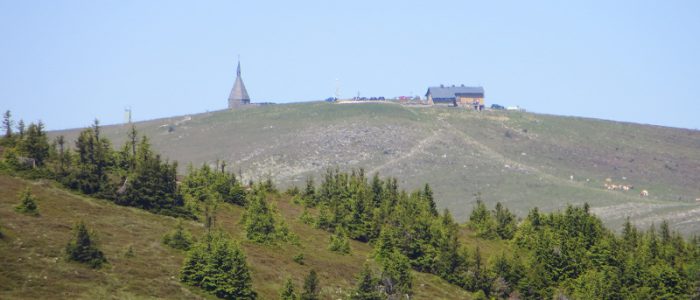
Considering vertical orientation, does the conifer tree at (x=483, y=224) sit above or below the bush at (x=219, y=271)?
below

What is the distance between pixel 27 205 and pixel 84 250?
1375cm

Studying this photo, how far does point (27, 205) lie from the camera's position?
329 feet

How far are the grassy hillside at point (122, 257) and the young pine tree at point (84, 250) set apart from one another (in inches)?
30.9

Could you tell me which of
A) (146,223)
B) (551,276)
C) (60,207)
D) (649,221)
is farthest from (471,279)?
(649,221)

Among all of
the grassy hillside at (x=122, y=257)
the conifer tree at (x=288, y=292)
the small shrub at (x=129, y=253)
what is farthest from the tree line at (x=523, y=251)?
the small shrub at (x=129, y=253)

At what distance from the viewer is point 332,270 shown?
110000mm

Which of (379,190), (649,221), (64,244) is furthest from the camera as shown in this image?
(649,221)

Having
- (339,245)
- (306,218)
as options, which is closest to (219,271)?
(339,245)

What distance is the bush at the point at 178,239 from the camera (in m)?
103

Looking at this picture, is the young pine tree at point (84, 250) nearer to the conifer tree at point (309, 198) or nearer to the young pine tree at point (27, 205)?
the young pine tree at point (27, 205)

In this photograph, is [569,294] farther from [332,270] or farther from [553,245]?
[332,270]

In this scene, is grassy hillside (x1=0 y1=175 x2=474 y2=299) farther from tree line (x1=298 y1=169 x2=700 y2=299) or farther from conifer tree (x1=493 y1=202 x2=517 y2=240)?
conifer tree (x1=493 y1=202 x2=517 y2=240)

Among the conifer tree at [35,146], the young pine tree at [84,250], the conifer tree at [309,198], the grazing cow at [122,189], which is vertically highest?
the conifer tree at [35,146]

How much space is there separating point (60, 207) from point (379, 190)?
179 ft
